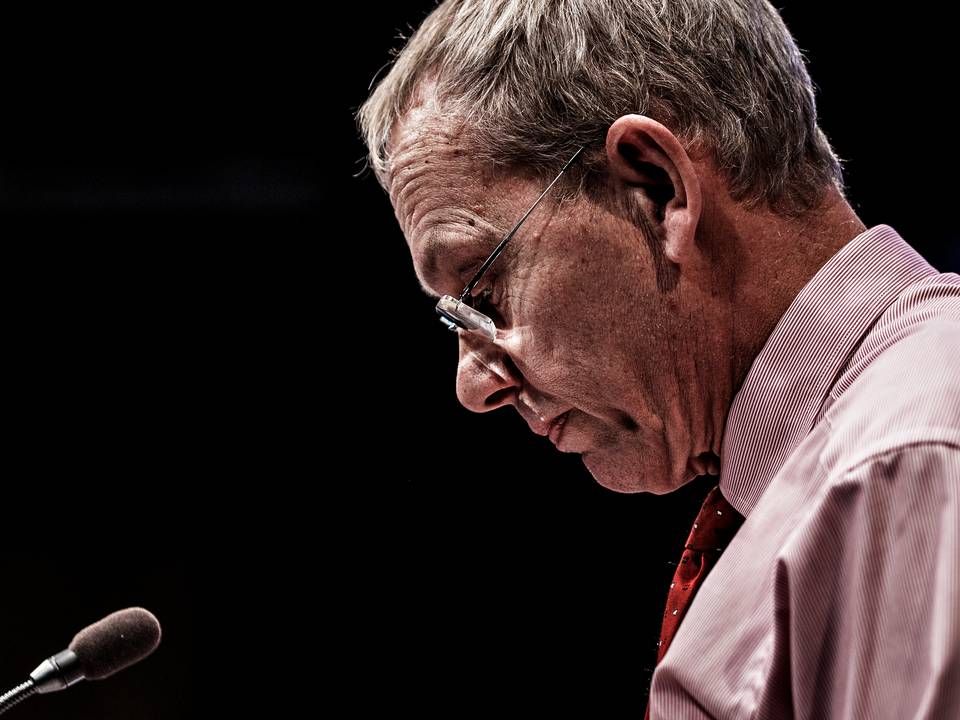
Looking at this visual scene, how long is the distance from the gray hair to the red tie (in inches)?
14.6

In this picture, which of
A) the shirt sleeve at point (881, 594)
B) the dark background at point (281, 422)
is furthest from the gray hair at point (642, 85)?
the dark background at point (281, 422)

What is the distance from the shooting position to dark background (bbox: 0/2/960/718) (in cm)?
194

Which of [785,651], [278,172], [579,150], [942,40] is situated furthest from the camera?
[278,172]

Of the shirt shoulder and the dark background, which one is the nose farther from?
the dark background

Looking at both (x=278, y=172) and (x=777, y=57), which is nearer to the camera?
(x=777, y=57)

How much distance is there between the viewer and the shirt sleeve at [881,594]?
63cm

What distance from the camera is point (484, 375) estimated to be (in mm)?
1168

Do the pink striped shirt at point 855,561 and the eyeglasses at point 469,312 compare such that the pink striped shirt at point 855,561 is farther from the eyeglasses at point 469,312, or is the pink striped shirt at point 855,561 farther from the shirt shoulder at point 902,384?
the eyeglasses at point 469,312

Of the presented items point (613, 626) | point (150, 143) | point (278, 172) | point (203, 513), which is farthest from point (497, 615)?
point (150, 143)

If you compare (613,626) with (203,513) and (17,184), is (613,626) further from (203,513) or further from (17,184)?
(17,184)

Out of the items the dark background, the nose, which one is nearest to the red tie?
the nose

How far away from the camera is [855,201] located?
6.41 ft

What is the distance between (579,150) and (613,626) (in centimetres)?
128

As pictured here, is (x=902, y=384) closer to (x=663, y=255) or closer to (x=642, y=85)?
(x=663, y=255)
